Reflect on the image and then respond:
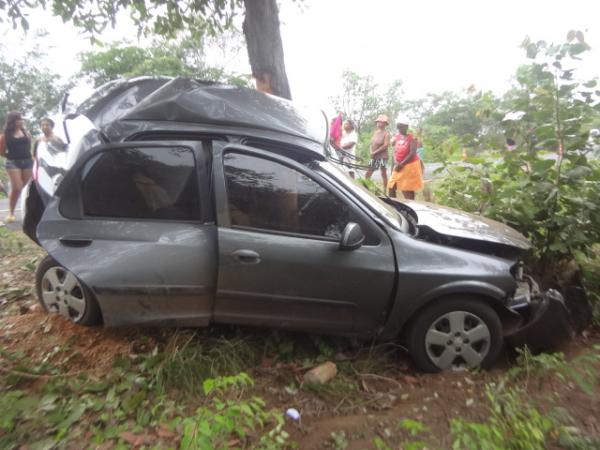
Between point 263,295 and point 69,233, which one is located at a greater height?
point 69,233

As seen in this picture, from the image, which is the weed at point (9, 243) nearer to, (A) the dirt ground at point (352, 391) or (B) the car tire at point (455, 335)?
(A) the dirt ground at point (352, 391)

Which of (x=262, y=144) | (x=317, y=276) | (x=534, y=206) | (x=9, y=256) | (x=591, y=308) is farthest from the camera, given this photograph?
(x=9, y=256)

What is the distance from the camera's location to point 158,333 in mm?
3051

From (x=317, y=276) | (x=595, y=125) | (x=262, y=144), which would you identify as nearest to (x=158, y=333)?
(x=317, y=276)

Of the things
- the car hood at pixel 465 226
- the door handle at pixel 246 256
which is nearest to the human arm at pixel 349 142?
the car hood at pixel 465 226

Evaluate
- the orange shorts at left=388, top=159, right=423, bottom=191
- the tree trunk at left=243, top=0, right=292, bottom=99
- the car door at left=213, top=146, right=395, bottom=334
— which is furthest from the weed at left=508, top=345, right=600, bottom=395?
the orange shorts at left=388, top=159, right=423, bottom=191

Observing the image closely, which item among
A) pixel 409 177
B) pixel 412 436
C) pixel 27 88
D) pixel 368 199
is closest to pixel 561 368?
pixel 412 436

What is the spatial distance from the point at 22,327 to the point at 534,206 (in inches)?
176

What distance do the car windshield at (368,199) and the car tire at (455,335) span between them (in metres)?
0.63

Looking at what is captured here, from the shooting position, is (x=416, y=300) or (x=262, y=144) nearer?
(x=416, y=300)

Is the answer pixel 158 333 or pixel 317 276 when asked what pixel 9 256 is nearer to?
pixel 158 333

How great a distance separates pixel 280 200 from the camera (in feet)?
8.85

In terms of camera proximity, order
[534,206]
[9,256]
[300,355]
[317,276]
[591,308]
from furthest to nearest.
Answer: [9,256], [534,206], [591,308], [300,355], [317,276]

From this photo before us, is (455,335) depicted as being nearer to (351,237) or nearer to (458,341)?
(458,341)
